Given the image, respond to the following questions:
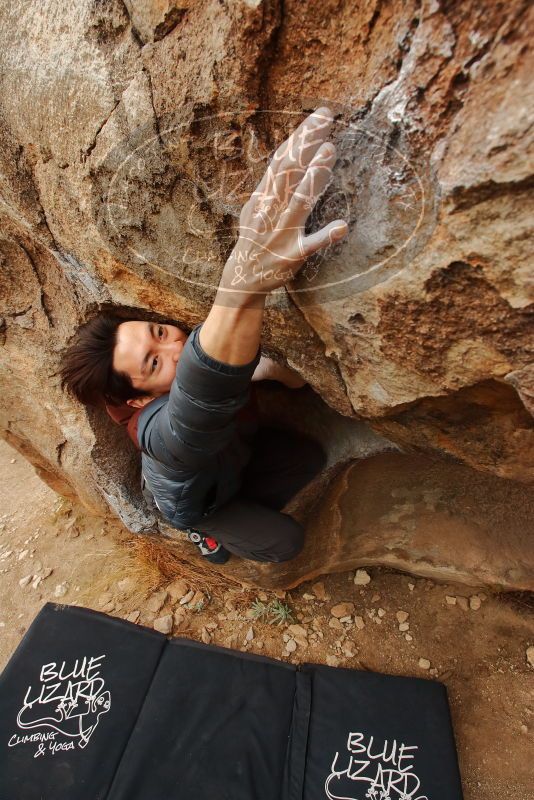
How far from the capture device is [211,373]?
0.96m

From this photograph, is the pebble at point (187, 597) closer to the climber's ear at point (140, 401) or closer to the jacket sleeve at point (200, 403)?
the climber's ear at point (140, 401)

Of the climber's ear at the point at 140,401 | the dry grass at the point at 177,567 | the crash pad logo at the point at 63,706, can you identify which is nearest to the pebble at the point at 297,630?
the dry grass at the point at 177,567

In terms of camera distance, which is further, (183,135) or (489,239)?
(183,135)

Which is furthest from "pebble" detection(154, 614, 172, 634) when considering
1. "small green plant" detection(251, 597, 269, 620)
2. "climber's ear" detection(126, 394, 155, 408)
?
"climber's ear" detection(126, 394, 155, 408)

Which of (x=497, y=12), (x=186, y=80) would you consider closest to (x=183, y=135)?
(x=186, y=80)

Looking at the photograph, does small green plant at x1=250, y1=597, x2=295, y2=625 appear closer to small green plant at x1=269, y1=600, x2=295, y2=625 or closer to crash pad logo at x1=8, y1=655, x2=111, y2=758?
small green plant at x1=269, y1=600, x2=295, y2=625

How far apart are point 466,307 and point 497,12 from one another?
1.32ft

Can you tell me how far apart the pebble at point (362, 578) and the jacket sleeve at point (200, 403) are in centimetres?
137

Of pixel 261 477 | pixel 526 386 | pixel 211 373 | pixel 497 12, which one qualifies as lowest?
pixel 261 477

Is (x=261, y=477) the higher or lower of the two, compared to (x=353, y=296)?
lower

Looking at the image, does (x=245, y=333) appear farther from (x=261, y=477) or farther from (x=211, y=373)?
(x=261, y=477)

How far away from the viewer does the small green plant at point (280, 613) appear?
2189 mm

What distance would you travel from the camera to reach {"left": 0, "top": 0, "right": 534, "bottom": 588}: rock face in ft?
2.43

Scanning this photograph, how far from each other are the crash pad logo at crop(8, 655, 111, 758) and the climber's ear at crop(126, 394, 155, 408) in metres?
1.16
